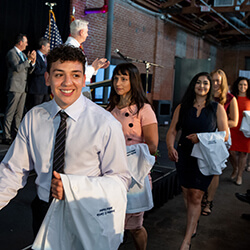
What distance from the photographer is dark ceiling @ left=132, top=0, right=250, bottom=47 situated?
11.5m

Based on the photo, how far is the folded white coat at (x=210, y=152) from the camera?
2.79 meters

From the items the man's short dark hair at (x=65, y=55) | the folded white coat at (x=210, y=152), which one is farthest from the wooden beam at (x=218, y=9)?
the man's short dark hair at (x=65, y=55)

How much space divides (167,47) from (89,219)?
1237cm

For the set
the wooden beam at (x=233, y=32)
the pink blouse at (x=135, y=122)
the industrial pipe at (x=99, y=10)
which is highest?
the wooden beam at (x=233, y=32)

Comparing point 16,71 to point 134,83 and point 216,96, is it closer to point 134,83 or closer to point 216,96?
point 216,96

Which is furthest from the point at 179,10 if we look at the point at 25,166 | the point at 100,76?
the point at 25,166

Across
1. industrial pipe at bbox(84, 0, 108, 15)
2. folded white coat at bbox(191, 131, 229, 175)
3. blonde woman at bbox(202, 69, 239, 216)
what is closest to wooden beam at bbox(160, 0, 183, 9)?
industrial pipe at bbox(84, 0, 108, 15)

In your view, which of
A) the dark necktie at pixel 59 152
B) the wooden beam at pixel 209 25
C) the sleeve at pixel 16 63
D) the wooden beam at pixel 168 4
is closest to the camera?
the dark necktie at pixel 59 152

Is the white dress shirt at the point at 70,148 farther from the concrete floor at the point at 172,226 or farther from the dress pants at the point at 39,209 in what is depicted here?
the concrete floor at the point at 172,226

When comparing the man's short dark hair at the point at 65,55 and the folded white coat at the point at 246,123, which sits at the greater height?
the man's short dark hair at the point at 65,55

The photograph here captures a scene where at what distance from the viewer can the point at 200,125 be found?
9.51 feet

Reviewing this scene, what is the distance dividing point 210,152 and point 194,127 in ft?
0.91

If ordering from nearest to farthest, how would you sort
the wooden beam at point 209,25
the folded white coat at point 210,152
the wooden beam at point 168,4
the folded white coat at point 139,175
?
the folded white coat at point 139,175 < the folded white coat at point 210,152 < the wooden beam at point 168,4 < the wooden beam at point 209,25

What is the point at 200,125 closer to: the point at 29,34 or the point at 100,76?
the point at 29,34
